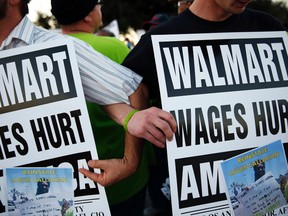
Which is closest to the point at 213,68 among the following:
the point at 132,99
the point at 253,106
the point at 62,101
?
the point at 253,106

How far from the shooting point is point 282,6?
33.2m

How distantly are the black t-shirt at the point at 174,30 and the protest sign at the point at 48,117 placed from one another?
0.98 feet

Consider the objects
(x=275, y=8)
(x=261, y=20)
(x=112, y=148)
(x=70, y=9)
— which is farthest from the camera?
(x=275, y=8)

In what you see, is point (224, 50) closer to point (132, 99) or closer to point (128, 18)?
point (132, 99)

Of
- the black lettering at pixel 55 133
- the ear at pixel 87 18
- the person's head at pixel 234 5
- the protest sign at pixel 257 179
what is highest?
the ear at pixel 87 18

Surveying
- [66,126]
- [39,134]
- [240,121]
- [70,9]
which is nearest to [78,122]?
[66,126]

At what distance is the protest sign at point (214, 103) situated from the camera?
1753 millimetres

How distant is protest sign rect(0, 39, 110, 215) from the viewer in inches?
68.1

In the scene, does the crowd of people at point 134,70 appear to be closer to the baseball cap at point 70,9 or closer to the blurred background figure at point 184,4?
the baseball cap at point 70,9

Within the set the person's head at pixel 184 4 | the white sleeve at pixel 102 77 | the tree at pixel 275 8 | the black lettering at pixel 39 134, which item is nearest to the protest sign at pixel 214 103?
the white sleeve at pixel 102 77

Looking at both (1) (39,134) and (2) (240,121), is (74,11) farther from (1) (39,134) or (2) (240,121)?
(2) (240,121)

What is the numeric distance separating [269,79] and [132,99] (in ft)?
1.83

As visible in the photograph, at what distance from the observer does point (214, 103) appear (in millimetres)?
1809

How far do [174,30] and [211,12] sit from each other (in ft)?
0.58
